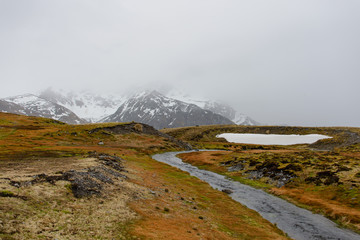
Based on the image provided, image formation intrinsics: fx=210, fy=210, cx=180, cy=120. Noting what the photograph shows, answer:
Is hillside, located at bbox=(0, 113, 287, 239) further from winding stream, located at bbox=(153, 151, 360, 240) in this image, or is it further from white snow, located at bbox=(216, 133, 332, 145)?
white snow, located at bbox=(216, 133, 332, 145)

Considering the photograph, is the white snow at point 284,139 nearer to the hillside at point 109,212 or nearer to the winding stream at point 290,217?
the winding stream at point 290,217

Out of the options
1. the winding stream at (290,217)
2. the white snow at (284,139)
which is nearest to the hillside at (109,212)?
the winding stream at (290,217)

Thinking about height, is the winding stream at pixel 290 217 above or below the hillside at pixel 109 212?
below

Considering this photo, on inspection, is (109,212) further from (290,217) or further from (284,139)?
(284,139)

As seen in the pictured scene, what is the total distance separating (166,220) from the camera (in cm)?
2548

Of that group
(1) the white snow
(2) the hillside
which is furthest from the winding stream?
(1) the white snow

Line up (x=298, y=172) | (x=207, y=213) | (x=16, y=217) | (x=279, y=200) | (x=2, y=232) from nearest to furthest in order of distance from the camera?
(x=2, y=232)
(x=16, y=217)
(x=207, y=213)
(x=279, y=200)
(x=298, y=172)

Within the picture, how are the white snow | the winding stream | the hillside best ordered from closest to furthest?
A: the hillside → the winding stream → the white snow

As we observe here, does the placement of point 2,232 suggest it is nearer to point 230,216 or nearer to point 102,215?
point 102,215

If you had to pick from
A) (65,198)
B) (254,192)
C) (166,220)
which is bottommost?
(254,192)

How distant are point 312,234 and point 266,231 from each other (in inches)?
259

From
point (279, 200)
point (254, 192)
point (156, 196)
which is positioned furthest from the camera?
point (254, 192)

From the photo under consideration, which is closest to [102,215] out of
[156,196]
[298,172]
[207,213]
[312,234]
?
[156,196]

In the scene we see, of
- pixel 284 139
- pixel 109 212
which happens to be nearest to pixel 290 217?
pixel 109 212
